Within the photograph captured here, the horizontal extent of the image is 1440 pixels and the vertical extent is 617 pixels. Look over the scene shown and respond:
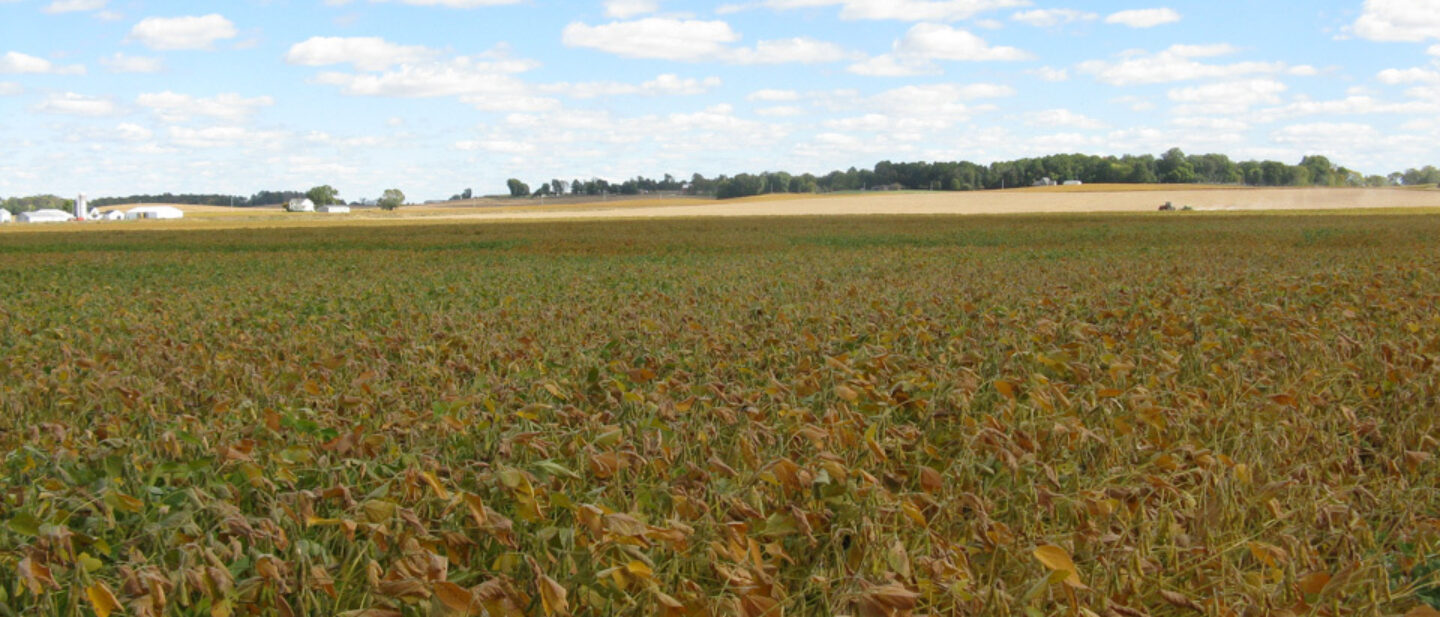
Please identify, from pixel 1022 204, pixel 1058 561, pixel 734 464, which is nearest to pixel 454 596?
Result: pixel 1058 561

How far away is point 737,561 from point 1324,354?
621 cm

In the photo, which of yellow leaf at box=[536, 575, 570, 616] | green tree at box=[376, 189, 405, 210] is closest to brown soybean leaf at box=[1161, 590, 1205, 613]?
yellow leaf at box=[536, 575, 570, 616]

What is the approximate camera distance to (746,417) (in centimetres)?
535

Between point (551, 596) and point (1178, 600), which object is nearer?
point (551, 596)

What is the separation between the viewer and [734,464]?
16.1 feet

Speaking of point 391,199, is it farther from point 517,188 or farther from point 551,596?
point 551,596

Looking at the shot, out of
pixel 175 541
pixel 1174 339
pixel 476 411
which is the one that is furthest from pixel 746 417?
pixel 1174 339

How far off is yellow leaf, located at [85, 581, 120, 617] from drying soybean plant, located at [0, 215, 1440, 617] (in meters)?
0.01

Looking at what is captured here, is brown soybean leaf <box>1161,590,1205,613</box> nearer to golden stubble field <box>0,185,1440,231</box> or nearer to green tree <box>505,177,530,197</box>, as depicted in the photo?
golden stubble field <box>0,185,1440,231</box>

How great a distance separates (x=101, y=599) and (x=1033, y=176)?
16069 cm

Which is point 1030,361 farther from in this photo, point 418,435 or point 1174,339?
point 418,435

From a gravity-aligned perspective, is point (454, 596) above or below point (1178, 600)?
above

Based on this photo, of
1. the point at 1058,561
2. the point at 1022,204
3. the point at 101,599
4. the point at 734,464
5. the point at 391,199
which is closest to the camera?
the point at 101,599

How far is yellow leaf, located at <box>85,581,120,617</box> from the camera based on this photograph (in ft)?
9.68
